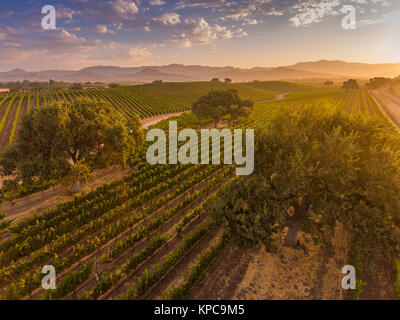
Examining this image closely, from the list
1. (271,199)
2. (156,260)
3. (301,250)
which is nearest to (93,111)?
(156,260)

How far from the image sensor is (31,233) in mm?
13609

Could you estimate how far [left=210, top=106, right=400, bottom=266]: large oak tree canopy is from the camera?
341 inches

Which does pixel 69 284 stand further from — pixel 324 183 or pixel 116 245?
pixel 324 183

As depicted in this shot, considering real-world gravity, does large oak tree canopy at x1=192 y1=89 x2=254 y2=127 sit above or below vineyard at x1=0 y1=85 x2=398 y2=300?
above

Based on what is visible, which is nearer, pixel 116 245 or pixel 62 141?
pixel 116 245

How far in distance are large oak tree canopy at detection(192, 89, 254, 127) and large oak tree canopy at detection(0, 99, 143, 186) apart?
26923 mm

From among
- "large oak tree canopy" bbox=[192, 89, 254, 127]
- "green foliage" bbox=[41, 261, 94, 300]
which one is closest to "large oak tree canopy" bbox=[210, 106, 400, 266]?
"green foliage" bbox=[41, 261, 94, 300]

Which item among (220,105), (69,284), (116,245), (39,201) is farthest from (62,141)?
(220,105)

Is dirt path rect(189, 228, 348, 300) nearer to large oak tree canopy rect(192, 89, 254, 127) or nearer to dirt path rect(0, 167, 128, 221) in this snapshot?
dirt path rect(0, 167, 128, 221)

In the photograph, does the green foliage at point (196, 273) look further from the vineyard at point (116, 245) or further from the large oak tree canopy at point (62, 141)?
the large oak tree canopy at point (62, 141)

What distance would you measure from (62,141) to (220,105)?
33.9m

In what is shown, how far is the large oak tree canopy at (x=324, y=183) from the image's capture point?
867 cm

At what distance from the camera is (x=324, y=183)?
32.4 ft
